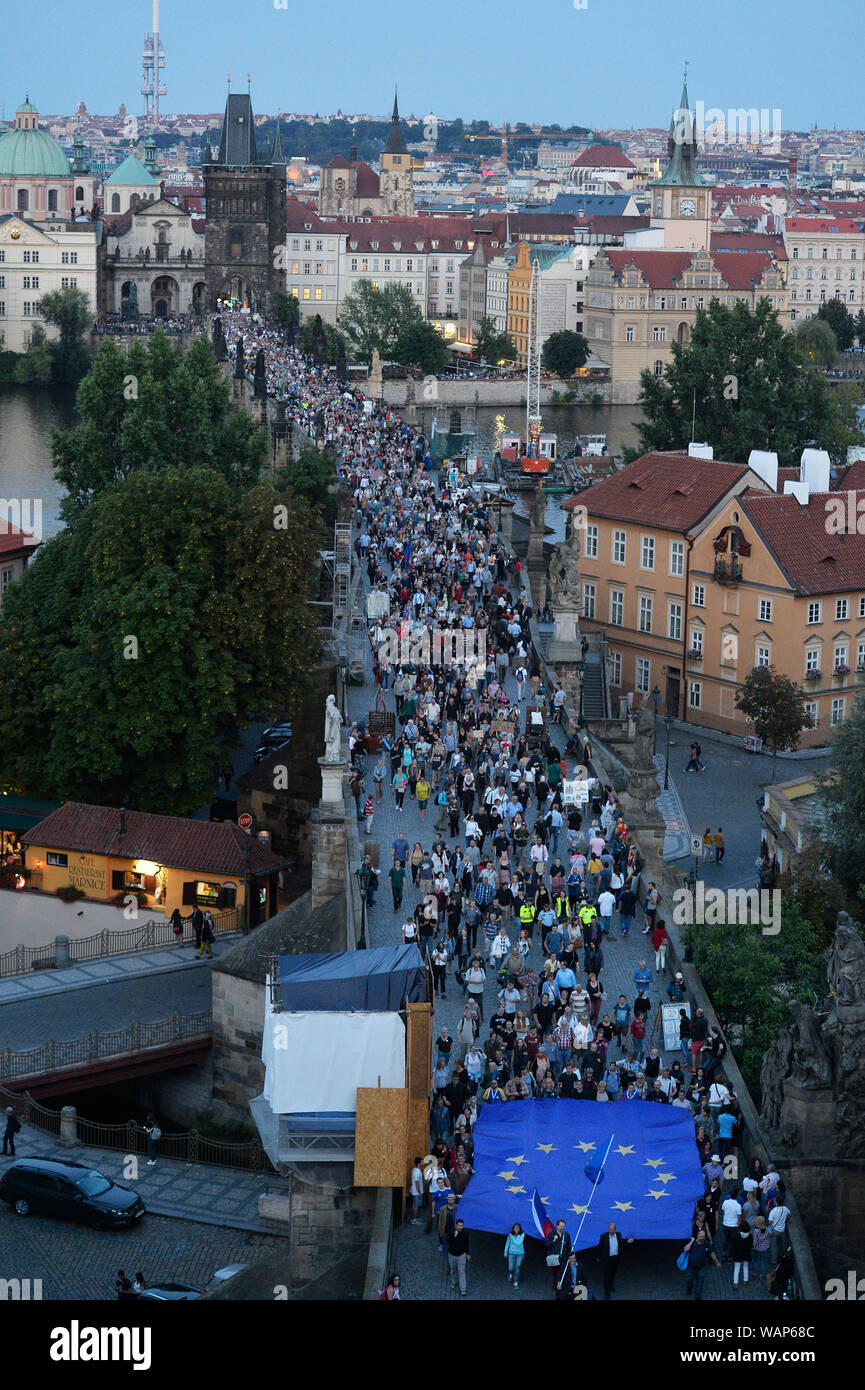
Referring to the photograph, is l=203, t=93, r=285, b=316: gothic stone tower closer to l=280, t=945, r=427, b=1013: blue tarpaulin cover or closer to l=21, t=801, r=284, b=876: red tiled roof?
l=21, t=801, r=284, b=876: red tiled roof

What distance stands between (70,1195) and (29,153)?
149 meters

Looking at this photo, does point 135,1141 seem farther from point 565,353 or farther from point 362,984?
point 565,353

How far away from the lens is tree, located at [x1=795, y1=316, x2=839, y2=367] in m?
138

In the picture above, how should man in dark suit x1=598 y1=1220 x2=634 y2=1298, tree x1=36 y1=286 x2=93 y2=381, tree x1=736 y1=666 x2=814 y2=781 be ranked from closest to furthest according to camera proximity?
man in dark suit x1=598 y1=1220 x2=634 y2=1298 → tree x1=736 y1=666 x2=814 y2=781 → tree x1=36 y1=286 x2=93 y2=381

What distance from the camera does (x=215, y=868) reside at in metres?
34.6

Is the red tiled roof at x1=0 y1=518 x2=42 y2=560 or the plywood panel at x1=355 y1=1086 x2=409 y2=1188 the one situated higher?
the red tiled roof at x1=0 y1=518 x2=42 y2=560

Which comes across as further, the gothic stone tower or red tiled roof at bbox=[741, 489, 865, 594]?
the gothic stone tower

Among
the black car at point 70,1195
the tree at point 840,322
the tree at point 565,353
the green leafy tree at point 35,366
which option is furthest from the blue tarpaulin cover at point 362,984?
the tree at point 840,322

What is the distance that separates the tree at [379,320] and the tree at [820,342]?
2421 centimetres

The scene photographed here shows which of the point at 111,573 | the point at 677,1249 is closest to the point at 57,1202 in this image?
the point at 677,1249

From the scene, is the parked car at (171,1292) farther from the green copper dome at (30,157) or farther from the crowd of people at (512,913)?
the green copper dome at (30,157)

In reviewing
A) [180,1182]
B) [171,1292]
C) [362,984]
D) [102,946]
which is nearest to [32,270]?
[102,946]

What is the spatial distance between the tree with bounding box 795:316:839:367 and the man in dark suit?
121468 mm

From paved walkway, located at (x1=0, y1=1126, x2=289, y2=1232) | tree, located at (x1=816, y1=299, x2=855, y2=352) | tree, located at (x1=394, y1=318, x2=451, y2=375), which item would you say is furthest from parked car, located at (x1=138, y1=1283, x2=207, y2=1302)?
tree, located at (x1=816, y1=299, x2=855, y2=352)
